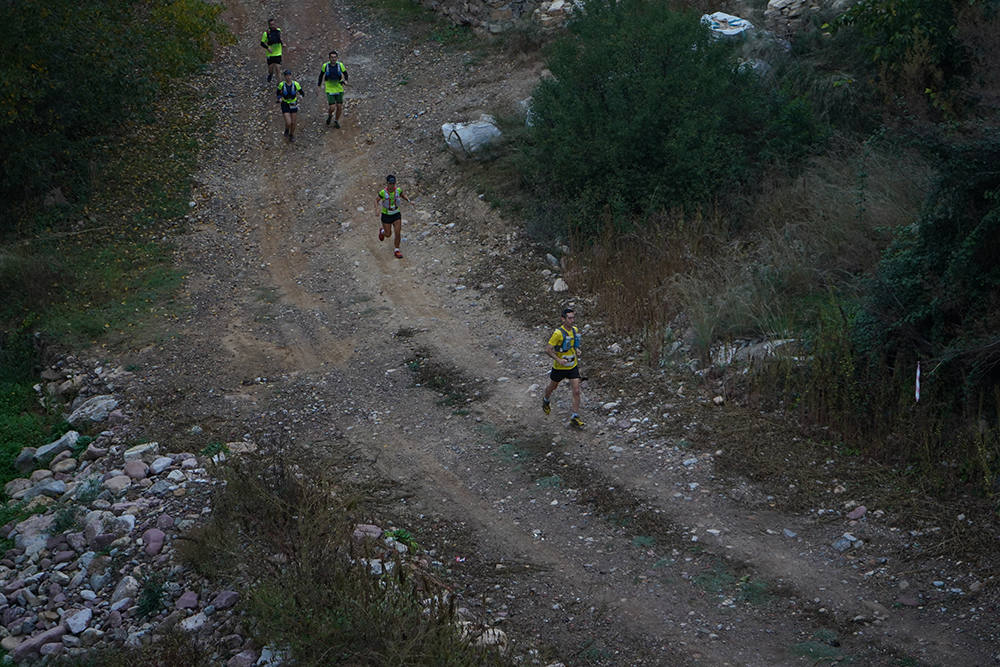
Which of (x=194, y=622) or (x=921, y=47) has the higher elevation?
(x=921, y=47)

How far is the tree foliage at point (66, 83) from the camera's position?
1533cm

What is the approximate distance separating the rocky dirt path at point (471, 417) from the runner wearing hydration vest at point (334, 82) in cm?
47

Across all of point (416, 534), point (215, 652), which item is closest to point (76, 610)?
point (215, 652)

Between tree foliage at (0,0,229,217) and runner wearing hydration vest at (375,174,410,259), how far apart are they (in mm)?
6149

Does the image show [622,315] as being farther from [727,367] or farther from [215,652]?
[215,652]

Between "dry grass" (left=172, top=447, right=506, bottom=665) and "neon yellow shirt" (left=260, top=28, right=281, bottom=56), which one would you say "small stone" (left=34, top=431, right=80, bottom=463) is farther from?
"neon yellow shirt" (left=260, top=28, right=281, bottom=56)

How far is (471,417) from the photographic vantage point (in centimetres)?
1096

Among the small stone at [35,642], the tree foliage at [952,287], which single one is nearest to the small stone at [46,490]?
the small stone at [35,642]

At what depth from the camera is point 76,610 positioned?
26.9 feet

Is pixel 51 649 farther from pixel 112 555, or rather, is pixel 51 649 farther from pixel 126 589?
pixel 112 555

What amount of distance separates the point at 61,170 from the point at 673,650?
591 inches

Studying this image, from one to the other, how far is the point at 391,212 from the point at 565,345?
5.77 metres

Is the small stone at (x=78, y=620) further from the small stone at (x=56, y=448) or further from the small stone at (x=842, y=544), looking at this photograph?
the small stone at (x=842, y=544)

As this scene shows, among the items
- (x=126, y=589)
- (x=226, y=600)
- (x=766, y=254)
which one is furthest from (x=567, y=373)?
(x=126, y=589)
